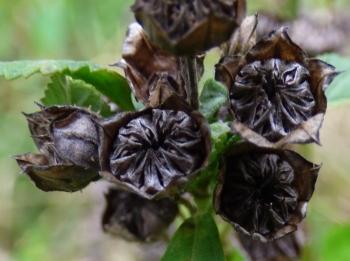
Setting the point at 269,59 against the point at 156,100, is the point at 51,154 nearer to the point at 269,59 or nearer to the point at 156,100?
the point at 156,100

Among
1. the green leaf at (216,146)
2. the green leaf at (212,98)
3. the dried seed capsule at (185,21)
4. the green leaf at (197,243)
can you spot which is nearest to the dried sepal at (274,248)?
the green leaf at (197,243)

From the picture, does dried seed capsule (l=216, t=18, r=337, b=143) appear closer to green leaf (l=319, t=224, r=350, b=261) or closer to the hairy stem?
the hairy stem

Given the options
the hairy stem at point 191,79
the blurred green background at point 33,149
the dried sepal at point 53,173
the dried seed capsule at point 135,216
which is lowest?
the blurred green background at point 33,149

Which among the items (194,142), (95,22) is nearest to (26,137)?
(95,22)

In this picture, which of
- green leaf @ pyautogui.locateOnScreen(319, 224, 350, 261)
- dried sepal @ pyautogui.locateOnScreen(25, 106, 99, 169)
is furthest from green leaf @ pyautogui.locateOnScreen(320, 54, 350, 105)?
green leaf @ pyautogui.locateOnScreen(319, 224, 350, 261)

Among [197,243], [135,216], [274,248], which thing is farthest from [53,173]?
[274,248]

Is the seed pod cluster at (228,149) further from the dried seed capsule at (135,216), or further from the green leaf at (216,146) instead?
the dried seed capsule at (135,216)
